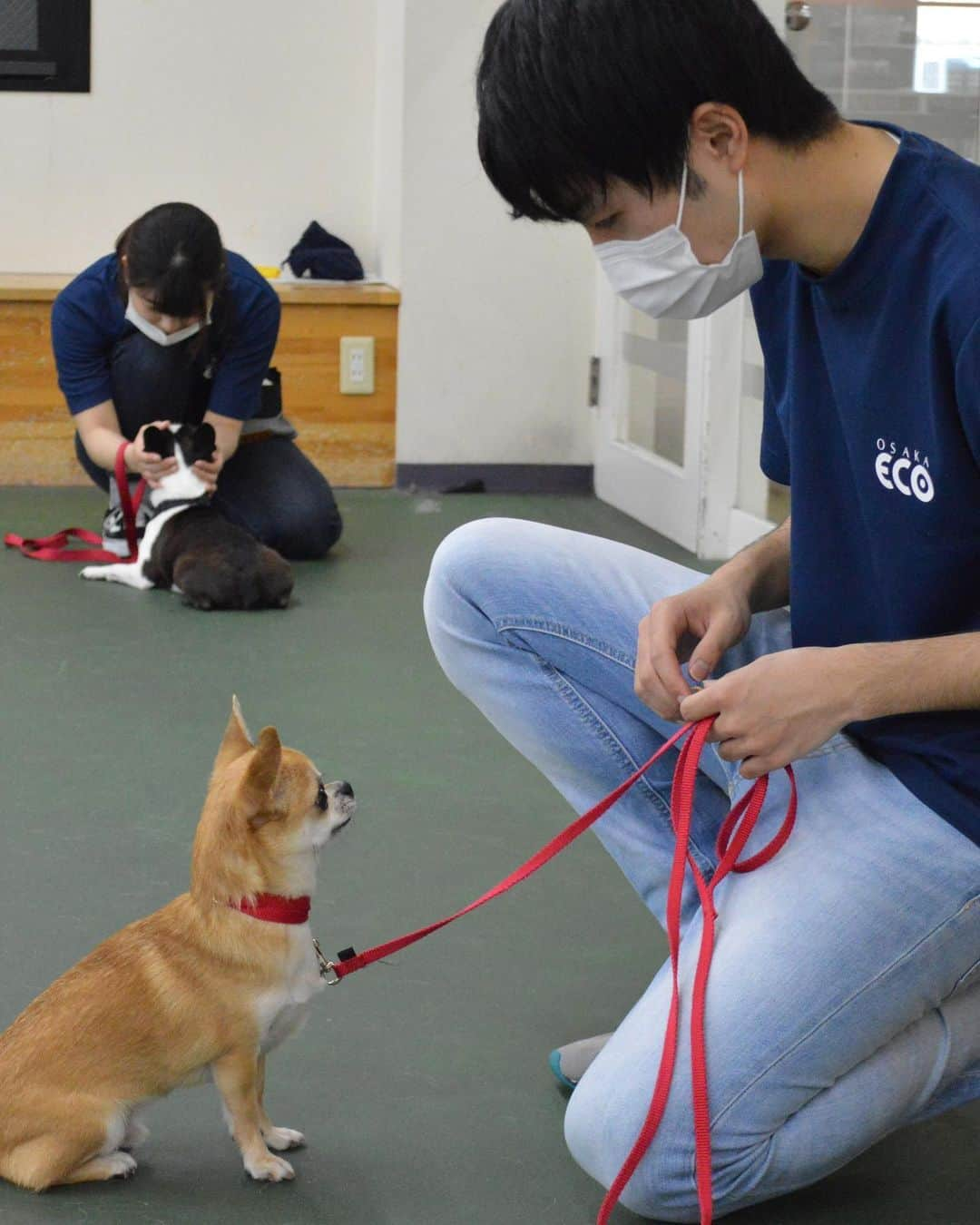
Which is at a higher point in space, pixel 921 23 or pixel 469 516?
pixel 921 23

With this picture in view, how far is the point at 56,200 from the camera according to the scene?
5.06m

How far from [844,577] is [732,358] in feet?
8.14

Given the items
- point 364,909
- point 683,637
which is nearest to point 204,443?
point 364,909

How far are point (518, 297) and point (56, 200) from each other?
1.60 metres

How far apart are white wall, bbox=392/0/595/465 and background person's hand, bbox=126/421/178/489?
1.31 m

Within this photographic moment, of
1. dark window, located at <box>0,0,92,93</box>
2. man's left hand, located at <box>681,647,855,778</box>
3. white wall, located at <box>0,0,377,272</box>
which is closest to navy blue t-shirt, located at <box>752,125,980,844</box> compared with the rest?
man's left hand, located at <box>681,647,855,778</box>

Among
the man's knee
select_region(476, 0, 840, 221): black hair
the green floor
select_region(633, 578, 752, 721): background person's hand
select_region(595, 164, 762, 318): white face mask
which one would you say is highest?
select_region(476, 0, 840, 221): black hair

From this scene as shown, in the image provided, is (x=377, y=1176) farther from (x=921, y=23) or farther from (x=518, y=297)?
(x=518, y=297)

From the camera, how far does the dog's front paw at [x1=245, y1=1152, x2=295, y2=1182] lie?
1.31 metres

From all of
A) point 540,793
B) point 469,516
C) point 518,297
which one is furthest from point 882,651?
point 518,297

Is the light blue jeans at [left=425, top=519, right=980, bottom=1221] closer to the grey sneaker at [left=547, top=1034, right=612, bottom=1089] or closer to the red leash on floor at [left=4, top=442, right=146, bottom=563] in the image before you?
the grey sneaker at [left=547, top=1034, right=612, bottom=1089]

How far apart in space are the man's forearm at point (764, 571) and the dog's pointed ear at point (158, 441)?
2181 mm

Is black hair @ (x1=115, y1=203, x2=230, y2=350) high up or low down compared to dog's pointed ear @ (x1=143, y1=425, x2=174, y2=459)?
up

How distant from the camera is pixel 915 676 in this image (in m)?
1.16
